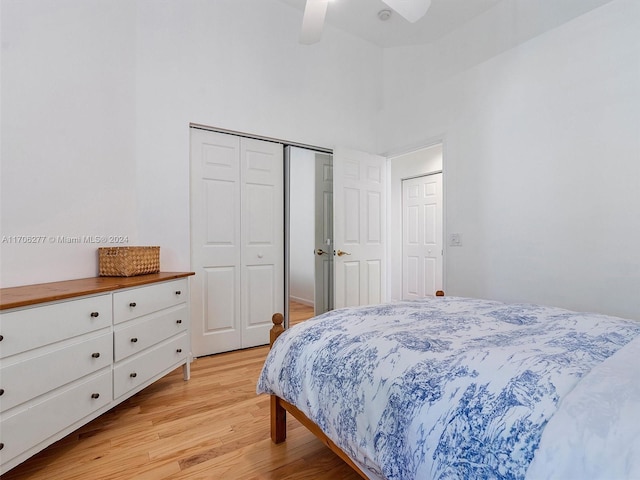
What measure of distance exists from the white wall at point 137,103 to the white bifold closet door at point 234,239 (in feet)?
0.48

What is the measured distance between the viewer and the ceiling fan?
1.95m

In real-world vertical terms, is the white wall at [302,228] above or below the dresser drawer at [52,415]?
above

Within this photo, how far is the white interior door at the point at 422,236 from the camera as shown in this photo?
4.71m

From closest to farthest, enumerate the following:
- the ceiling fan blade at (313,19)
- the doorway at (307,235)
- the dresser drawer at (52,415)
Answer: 1. the dresser drawer at (52,415)
2. the ceiling fan blade at (313,19)
3. the doorway at (307,235)

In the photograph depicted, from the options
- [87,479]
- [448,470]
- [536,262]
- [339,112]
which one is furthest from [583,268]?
[87,479]

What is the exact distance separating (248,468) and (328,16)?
377cm

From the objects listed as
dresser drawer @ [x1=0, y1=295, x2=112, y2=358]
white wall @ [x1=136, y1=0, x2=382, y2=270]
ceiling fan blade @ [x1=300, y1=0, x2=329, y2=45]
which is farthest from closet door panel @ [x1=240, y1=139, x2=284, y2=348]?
dresser drawer @ [x1=0, y1=295, x2=112, y2=358]

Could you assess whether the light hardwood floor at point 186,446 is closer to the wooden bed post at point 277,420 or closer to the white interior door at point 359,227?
the wooden bed post at point 277,420

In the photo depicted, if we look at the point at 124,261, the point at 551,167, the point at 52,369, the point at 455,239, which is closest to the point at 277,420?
the point at 52,369

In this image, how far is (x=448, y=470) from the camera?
762 mm

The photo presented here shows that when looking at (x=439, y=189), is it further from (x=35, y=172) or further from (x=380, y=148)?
(x=35, y=172)

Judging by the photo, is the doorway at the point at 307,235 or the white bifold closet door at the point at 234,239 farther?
the doorway at the point at 307,235

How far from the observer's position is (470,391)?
83 centimetres

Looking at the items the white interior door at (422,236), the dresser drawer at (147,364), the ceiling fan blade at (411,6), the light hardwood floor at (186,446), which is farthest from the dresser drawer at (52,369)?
the white interior door at (422,236)
